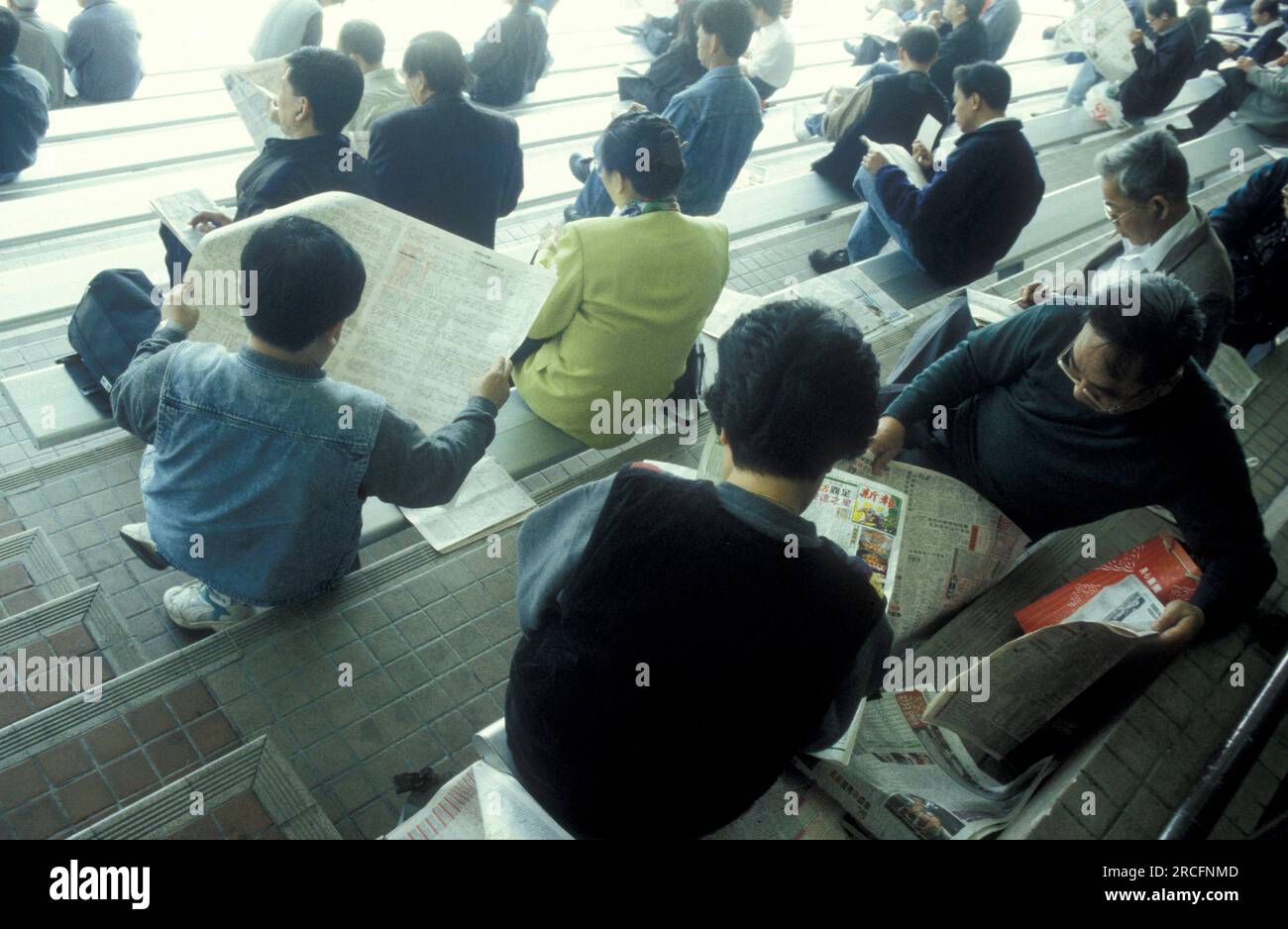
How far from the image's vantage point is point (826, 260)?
4.81 metres

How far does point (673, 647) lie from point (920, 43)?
167 inches

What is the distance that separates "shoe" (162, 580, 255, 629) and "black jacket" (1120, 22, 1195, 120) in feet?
22.3

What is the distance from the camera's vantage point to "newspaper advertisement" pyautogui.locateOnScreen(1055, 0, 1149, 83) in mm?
6305

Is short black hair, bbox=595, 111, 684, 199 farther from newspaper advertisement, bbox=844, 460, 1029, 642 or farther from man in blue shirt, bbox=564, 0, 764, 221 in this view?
man in blue shirt, bbox=564, 0, 764, 221

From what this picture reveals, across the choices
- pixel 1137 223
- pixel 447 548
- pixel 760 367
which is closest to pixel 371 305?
pixel 447 548

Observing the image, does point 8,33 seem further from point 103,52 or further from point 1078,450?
point 1078,450

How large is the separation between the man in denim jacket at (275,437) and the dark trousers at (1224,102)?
23.8 ft

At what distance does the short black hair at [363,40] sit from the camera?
382cm

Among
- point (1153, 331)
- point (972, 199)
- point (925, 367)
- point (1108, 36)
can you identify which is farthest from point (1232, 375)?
point (1108, 36)

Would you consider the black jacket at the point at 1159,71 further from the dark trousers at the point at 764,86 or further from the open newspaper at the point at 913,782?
the open newspaper at the point at 913,782

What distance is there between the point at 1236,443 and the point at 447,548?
2.22 m

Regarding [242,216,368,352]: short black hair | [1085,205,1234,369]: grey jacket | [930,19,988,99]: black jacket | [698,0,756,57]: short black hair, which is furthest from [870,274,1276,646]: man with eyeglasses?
[930,19,988,99]: black jacket
